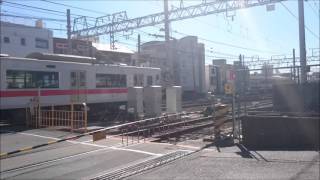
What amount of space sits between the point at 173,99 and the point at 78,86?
528cm

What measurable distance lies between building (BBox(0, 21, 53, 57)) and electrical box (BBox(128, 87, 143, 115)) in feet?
114

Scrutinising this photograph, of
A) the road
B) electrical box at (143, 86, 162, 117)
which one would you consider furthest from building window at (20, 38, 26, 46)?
the road

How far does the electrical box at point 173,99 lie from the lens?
83.8 feet

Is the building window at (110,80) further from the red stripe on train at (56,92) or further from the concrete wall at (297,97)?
the concrete wall at (297,97)

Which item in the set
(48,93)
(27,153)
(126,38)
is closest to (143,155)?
(27,153)

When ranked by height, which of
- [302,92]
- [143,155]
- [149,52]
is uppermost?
[149,52]

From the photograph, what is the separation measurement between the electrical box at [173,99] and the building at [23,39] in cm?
3460

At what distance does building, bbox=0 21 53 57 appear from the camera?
2223 inches

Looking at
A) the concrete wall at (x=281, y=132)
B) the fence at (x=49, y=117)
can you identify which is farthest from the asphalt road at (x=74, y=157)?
the fence at (x=49, y=117)

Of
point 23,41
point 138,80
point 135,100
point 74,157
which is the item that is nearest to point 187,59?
point 23,41

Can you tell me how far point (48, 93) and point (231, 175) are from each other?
51.0 ft

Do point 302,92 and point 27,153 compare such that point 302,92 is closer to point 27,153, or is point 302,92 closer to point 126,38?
point 27,153

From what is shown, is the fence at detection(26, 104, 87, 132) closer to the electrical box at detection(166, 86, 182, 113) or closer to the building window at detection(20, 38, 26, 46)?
the electrical box at detection(166, 86, 182, 113)

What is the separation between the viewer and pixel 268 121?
46.1 ft
